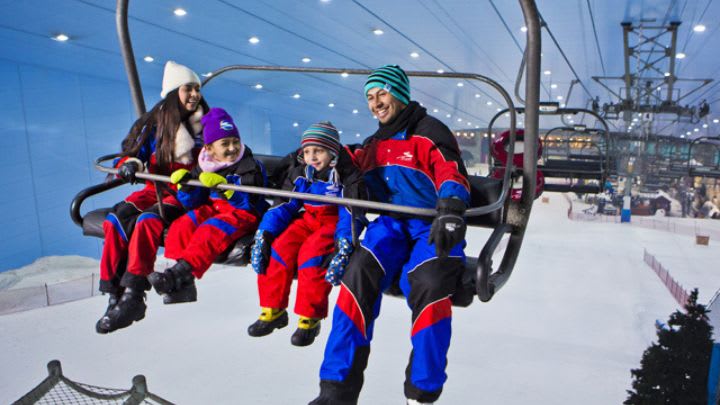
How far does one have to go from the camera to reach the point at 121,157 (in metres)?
2.21

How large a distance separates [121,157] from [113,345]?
8892 mm

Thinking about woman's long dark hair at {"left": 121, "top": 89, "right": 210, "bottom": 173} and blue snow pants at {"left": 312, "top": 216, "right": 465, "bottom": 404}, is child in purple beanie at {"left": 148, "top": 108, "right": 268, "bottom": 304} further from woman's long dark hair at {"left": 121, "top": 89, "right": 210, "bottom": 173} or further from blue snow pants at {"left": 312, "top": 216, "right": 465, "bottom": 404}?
blue snow pants at {"left": 312, "top": 216, "right": 465, "bottom": 404}

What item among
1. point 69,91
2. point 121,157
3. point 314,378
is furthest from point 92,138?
point 121,157

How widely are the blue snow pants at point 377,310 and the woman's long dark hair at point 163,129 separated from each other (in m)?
1.00

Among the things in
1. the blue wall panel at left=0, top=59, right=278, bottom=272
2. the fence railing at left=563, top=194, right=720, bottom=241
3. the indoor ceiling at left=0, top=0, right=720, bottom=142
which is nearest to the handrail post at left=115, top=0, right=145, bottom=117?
the indoor ceiling at left=0, top=0, right=720, bottom=142

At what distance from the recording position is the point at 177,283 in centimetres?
193

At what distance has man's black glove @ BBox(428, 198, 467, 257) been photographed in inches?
53.4

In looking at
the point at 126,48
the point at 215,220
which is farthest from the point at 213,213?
the point at 126,48

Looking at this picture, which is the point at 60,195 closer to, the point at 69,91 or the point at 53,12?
the point at 69,91

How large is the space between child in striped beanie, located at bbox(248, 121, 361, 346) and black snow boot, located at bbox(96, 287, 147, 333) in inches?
18.4

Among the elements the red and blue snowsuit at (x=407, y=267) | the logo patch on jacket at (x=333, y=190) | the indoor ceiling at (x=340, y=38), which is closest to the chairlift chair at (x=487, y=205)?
the red and blue snowsuit at (x=407, y=267)

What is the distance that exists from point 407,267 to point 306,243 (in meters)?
0.41

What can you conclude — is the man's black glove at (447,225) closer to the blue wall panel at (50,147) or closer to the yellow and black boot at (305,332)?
the yellow and black boot at (305,332)

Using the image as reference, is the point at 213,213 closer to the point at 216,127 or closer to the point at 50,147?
the point at 216,127
